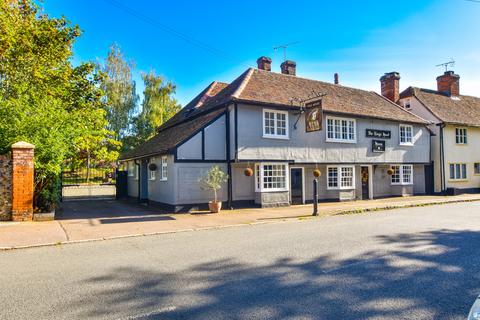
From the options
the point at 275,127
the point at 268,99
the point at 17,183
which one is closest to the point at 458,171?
the point at 275,127

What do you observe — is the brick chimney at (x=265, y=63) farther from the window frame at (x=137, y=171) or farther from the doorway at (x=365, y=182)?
the window frame at (x=137, y=171)

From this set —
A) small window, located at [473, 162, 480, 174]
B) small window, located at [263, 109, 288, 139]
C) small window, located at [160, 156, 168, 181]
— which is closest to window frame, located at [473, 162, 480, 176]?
small window, located at [473, 162, 480, 174]

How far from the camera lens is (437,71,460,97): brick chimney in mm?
30339

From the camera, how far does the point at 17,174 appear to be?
11.7 metres

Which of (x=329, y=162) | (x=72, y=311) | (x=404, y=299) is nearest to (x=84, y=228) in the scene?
(x=72, y=311)

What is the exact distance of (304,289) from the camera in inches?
197

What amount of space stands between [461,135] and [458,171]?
282cm

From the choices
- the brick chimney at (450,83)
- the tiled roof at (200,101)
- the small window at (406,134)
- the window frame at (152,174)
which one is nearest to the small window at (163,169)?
the window frame at (152,174)

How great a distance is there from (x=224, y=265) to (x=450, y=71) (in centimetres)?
3202

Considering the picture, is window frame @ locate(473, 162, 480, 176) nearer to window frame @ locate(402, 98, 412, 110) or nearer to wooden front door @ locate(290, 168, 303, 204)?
window frame @ locate(402, 98, 412, 110)

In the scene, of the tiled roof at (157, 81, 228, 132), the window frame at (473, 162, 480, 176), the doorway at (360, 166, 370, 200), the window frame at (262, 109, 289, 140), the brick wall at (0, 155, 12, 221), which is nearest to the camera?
the brick wall at (0, 155, 12, 221)

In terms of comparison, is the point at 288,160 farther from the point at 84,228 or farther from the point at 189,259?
the point at 189,259

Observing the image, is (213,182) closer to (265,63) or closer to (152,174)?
(152,174)

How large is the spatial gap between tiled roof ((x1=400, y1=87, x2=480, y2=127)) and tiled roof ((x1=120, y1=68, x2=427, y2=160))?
3600 millimetres
